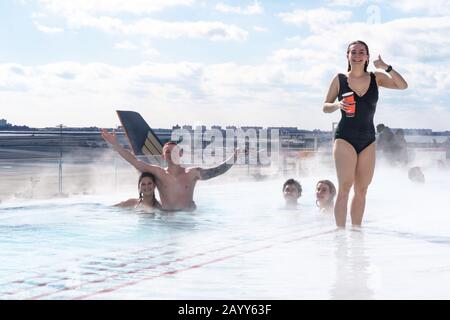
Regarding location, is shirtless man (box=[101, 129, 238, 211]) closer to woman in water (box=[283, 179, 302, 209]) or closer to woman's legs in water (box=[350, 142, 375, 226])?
woman in water (box=[283, 179, 302, 209])

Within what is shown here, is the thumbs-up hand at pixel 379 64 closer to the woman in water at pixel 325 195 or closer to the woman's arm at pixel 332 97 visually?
the woman's arm at pixel 332 97

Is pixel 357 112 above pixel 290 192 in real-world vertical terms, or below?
above

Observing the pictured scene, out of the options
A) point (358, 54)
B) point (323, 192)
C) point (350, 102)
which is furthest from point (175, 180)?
point (358, 54)

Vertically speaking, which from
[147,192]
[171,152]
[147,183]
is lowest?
[147,192]

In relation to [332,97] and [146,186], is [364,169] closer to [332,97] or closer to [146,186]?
[332,97]

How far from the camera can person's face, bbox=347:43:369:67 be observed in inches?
248

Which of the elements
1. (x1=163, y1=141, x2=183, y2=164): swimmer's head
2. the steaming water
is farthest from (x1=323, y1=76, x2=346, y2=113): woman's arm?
(x1=163, y1=141, x2=183, y2=164): swimmer's head

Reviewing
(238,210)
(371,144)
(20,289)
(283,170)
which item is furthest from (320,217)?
(283,170)

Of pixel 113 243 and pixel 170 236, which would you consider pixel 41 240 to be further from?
pixel 170 236

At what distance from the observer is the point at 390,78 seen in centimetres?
632

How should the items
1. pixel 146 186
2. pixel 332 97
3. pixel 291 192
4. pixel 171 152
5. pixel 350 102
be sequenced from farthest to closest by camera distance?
pixel 291 192 → pixel 146 186 → pixel 171 152 → pixel 332 97 → pixel 350 102

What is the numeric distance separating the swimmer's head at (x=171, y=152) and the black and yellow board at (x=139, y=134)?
5162 millimetres

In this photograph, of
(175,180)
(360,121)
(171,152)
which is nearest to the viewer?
(360,121)

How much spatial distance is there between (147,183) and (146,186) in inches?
1.6
